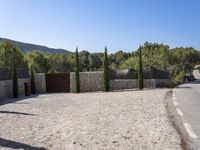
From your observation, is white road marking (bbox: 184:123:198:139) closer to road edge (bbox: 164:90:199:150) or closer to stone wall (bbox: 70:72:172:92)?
road edge (bbox: 164:90:199:150)

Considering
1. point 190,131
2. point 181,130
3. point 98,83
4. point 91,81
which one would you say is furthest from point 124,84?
point 190,131

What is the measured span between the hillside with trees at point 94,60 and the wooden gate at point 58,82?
4962mm

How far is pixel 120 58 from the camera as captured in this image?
115938 millimetres

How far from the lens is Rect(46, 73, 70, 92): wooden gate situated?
38.6 m

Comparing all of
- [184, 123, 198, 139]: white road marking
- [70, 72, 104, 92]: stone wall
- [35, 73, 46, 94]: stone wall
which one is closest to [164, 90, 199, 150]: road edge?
[184, 123, 198, 139]: white road marking

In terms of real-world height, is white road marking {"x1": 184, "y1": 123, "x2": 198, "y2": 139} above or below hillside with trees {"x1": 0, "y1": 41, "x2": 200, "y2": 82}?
below

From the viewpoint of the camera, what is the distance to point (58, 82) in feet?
127

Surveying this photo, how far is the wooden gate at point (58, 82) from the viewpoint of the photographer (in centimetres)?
3859

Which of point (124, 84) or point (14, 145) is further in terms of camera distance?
point (124, 84)

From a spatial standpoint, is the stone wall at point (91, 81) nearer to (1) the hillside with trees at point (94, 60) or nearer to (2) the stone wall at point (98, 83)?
(2) the stone wall at point (98, 83)

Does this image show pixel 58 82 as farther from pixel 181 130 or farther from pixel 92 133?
pixel 181 130

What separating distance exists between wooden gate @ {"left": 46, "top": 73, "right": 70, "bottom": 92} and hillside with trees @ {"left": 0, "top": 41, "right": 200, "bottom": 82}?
4.96m

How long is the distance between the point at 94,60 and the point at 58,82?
69.1 metres

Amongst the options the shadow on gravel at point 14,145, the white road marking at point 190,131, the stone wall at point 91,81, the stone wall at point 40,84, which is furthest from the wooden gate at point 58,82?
the shadow on gravel at point 14,145
